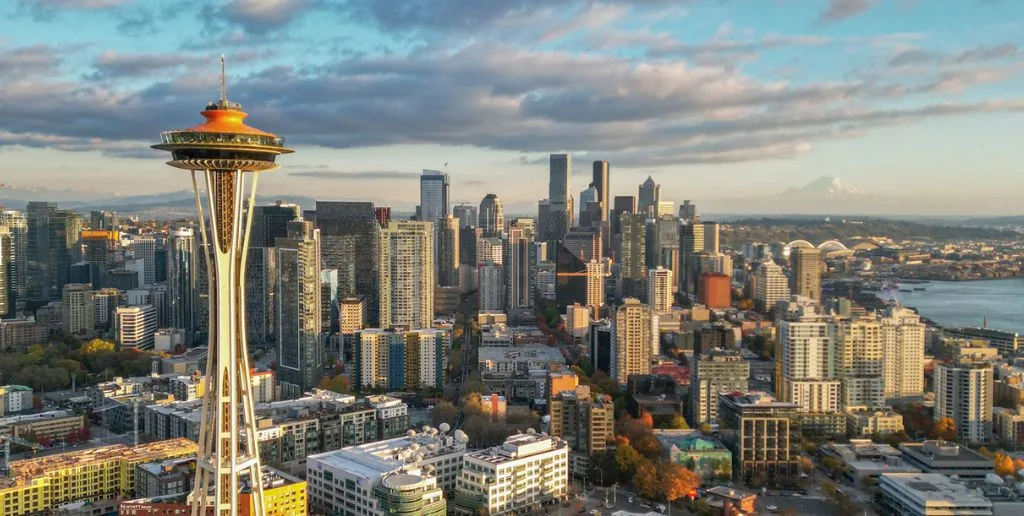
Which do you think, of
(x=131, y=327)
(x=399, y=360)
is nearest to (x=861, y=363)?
(x=399, y=360)

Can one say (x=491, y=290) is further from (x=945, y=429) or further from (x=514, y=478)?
(x=514, y=478)

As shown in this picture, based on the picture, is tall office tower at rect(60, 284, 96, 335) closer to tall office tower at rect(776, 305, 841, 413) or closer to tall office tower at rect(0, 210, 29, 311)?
tall office tower at rect(0, 210, 29, 311)

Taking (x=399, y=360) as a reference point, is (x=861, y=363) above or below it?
above

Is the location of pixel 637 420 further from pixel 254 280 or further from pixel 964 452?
pixel 254 280

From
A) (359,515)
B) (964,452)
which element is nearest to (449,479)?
(359,515)

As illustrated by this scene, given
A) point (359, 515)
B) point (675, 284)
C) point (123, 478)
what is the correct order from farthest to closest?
point (675, 284) < point (123, 478) < point (359, 515)

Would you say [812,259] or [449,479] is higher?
[812,259]
